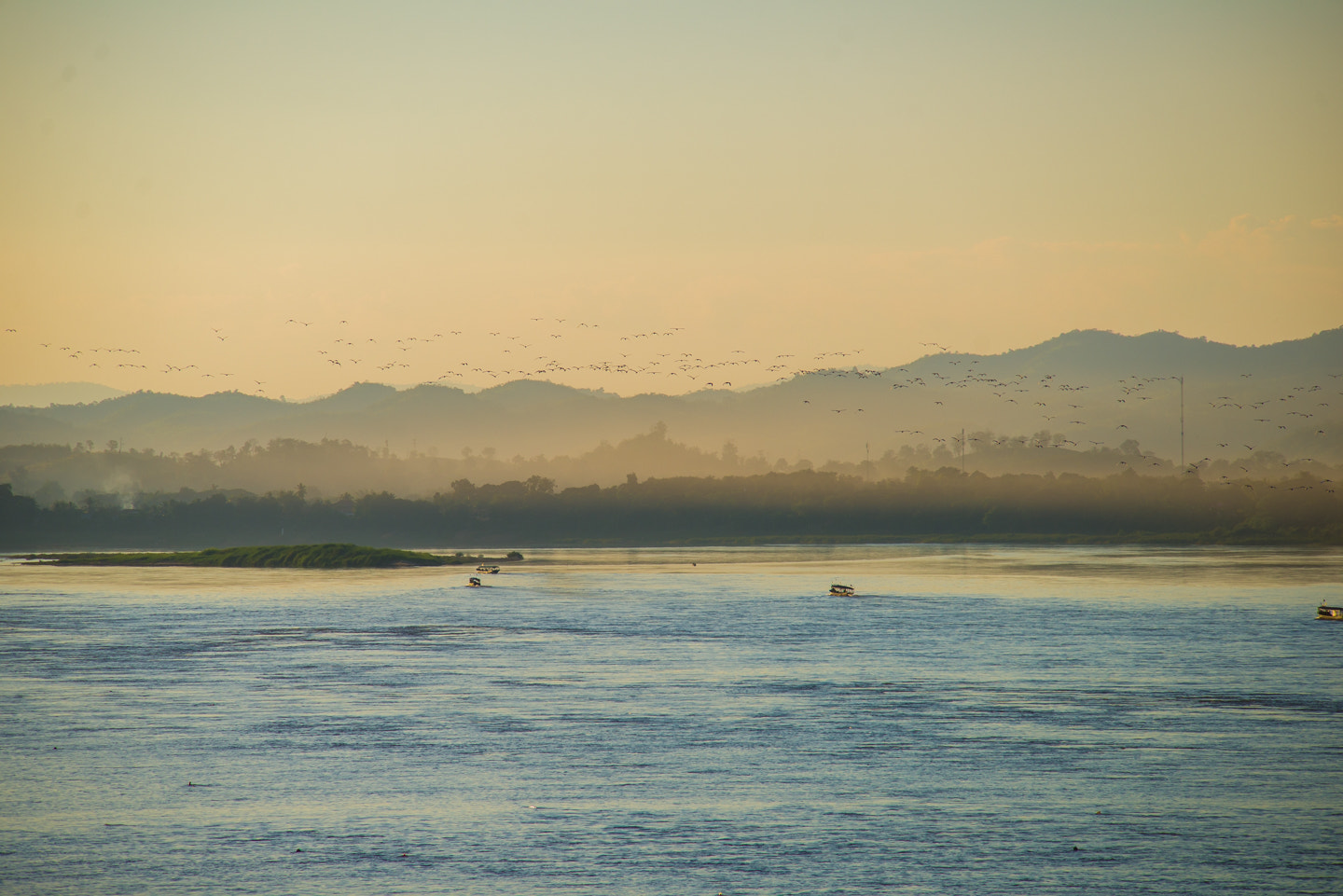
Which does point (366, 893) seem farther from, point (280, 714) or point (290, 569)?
point (290, 569)

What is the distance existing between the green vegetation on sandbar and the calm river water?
104 m

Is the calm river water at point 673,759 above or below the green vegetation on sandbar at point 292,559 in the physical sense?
below

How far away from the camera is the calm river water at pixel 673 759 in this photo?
2448cm

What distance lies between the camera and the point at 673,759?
33875mm

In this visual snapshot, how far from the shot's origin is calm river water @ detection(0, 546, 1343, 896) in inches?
964

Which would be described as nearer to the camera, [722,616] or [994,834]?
[994,834]

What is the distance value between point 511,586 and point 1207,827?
102 metres

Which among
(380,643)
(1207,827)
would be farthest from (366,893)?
(380,643)

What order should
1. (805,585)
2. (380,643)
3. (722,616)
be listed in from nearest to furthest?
(380,643) < (722,616) < (805,585)

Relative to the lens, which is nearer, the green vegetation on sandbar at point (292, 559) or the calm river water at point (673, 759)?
the calm river water at point (673, 759)

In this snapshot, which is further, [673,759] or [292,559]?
[292,559]

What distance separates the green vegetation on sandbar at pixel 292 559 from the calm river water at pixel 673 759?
10445cm

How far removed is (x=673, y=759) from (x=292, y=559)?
543 ft

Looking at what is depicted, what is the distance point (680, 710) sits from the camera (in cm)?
4250
